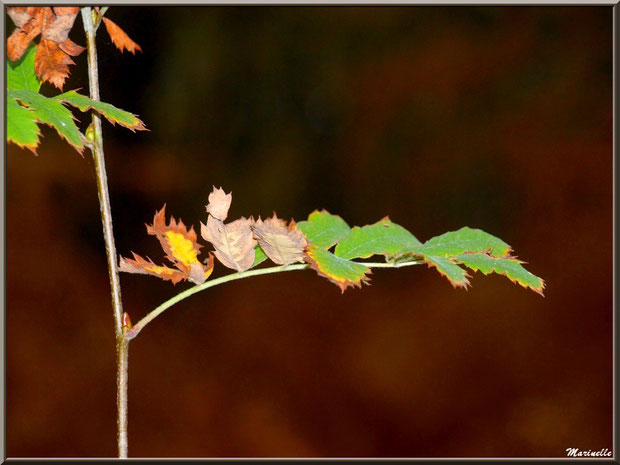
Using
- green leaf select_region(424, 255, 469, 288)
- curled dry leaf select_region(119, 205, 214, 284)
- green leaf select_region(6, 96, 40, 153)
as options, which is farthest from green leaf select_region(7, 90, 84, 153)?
green leaf select_region(424, 255, 469, 288)

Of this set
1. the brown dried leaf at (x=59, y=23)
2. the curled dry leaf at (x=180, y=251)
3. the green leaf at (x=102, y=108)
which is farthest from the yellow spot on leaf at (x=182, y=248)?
the brown dried leaf at (x=59, y=23)

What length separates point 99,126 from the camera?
59 cm

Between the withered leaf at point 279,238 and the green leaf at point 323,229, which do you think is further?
the green leaf at point 323,229

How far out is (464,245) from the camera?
638 mm

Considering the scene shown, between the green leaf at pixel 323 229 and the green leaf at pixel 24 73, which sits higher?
the green leaf at pixel 24 73

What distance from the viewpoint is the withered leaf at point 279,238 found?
22.1 inches

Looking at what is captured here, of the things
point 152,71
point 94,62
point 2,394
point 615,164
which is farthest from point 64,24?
point 152,71

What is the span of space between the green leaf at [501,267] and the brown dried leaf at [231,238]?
222 millimetres

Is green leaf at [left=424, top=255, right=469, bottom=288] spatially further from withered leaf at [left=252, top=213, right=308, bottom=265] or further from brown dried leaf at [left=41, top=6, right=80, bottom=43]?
brown dried leaf at [left=41, top=6, right=80, bottom=43]

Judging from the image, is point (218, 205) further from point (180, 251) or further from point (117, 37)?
point (117, 37)

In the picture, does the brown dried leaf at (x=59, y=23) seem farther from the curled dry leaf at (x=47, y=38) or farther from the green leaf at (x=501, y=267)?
the green leaf at (x=501, y=267)

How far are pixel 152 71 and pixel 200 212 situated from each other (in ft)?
2.19

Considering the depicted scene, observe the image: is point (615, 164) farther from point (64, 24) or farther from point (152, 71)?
point (152, 71)

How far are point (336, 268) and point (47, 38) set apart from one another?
14.4 inches
